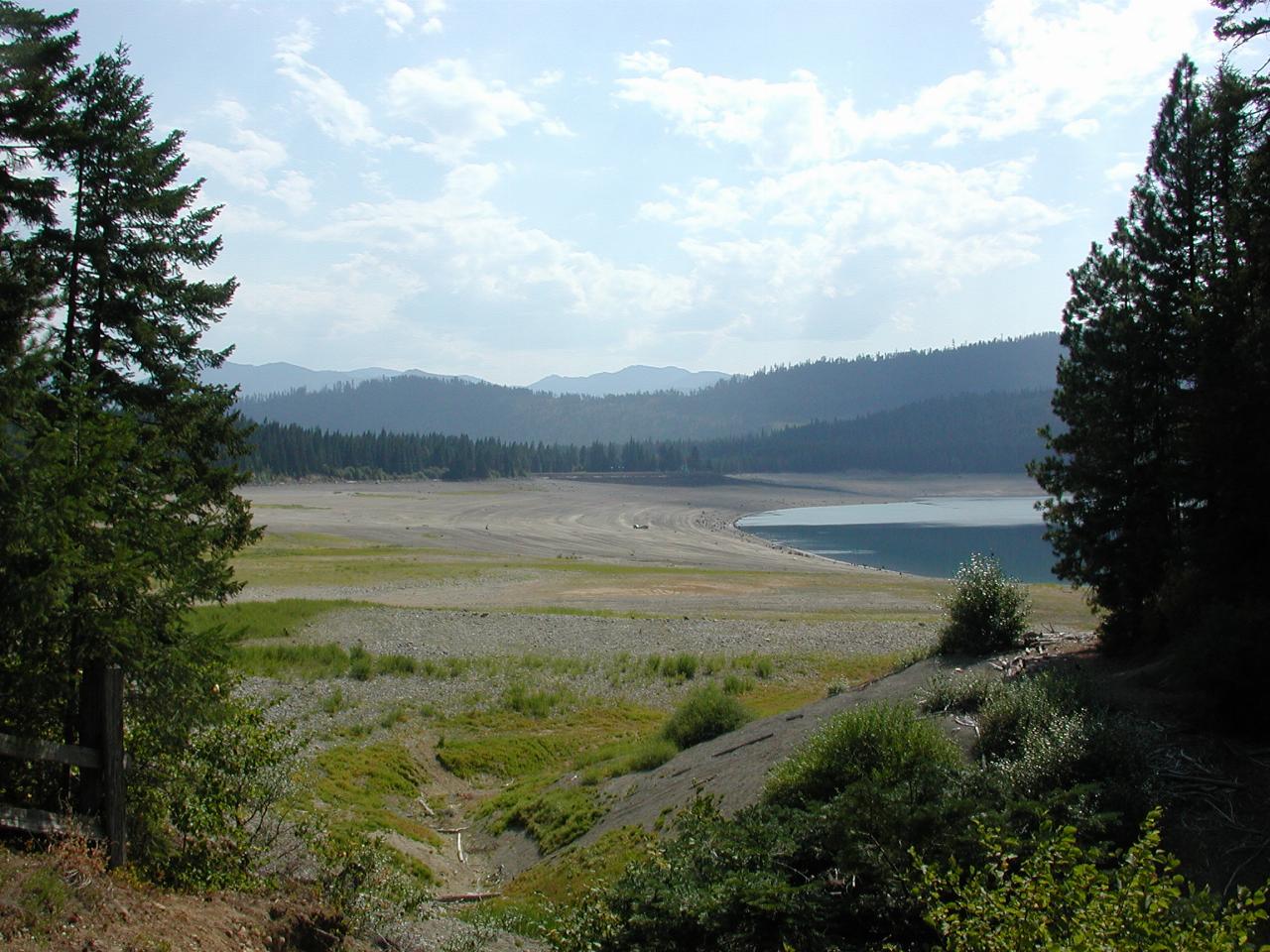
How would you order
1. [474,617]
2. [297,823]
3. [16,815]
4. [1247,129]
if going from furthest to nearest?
[474,617] < [1247,129] < [297,823] < [16,815]

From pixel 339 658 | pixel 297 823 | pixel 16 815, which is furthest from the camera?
pixel 339 658

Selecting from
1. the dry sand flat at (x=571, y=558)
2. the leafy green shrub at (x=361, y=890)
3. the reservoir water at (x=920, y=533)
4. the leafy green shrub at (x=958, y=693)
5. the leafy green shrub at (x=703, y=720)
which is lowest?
the reservoir water at (x=920, y=533)

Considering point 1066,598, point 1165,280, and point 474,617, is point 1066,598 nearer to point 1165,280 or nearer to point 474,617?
point 474,617

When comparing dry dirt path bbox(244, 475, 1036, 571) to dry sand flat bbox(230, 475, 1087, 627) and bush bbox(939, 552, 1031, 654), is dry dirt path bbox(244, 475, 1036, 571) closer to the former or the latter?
dry sand flat bbox(230, 475, 1087, 627)

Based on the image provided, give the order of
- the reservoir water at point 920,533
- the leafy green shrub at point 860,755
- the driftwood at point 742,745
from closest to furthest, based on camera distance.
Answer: the leafy green shrub at point 860,755, the driftwood at point 742,745, the reservoir water at point 920,533

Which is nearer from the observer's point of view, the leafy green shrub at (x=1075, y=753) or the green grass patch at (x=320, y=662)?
the leafy green shrub at (x=1075, y=753)

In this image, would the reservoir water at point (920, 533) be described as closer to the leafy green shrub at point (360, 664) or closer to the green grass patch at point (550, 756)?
the green grass patch at point (550, 756)

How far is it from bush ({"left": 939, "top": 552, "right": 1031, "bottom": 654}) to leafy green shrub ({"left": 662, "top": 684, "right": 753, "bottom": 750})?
447 centimetres

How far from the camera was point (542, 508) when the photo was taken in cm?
12581

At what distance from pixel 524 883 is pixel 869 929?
7.40 meters

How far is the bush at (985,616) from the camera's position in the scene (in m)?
16.6

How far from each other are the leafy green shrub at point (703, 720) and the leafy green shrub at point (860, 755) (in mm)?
7341

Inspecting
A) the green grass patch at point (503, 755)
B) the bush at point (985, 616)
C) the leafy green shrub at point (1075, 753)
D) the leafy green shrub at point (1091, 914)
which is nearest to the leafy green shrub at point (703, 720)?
the green grass patch at point (503, 755)

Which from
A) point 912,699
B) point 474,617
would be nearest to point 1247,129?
point 912,699
